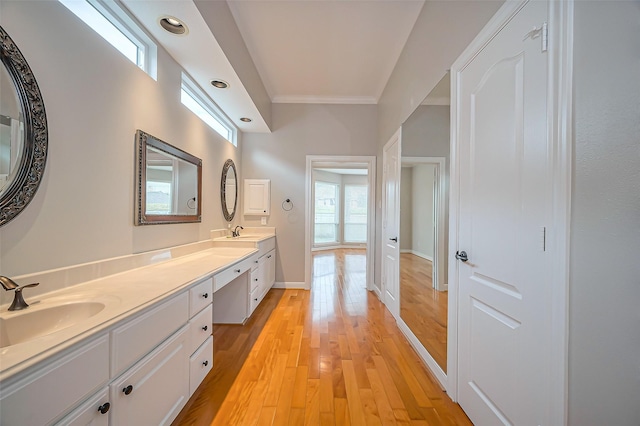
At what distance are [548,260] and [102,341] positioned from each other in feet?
5.59

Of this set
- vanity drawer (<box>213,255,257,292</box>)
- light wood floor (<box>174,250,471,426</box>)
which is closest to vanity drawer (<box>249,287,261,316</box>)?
light wood floor (<box>174,250,471,426</box>)

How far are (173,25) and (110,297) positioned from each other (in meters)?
1.86

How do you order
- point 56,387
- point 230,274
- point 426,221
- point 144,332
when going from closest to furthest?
point 56,387, point 144,332, point 230,274, point 426,221

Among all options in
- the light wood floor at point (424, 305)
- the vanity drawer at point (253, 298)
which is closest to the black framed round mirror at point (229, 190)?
the vanity drawer at point (253, 298)

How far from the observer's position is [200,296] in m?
Result: 1.57

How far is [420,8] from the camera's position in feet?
7.04

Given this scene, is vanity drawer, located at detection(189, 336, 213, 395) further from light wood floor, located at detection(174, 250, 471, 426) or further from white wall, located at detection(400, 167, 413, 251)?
white wall, located at detection(400, 167, 413, 251)

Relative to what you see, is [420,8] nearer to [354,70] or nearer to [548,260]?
[354,70]

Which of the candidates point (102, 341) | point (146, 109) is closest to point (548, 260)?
point (102, 341)

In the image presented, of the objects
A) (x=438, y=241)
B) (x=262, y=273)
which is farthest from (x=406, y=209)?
(x=262, y=273)

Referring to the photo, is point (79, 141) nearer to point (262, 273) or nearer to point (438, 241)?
point (262, 273)

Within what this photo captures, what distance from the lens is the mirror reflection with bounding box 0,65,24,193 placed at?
968mm

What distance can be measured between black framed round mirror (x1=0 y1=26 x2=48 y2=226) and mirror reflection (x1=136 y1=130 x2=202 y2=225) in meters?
0.63

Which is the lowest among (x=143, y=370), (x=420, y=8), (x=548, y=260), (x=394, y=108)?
(x=143, y=370)
